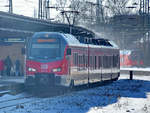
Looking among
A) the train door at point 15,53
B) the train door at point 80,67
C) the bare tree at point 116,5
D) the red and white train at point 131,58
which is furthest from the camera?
the bare tree at point 116,5

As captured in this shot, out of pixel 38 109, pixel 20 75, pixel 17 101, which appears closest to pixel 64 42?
pixel 17 101

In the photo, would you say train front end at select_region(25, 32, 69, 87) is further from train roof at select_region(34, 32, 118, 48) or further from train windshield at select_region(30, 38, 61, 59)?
train roof at select_region(34, 32, 118, 48)

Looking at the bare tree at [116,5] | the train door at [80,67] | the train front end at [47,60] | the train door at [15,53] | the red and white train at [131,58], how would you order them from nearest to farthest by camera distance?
1. the train front end at [47,60]
2. the train door at [80,67]
3. the train door at [15,53]
4. the red and white train at [131,58]
5. the bare tree at [116,5]

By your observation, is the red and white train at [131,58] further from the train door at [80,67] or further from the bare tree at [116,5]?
the train door at [80,67]

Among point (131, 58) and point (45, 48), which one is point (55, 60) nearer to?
point (45, 48)

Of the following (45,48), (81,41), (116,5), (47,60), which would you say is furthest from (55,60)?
(116,5)

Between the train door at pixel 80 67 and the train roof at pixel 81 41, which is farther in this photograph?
the train door at pixel 80 67

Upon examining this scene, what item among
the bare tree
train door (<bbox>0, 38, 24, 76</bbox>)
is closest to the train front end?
train door (<bbox>0, 38, 24, 76</bbox>)

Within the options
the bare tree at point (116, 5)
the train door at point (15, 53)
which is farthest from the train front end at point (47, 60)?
the bare tree at point (116, 5)

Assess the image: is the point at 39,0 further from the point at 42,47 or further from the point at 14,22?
the point at 42,47

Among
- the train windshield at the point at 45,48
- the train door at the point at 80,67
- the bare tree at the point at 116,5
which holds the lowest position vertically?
the train door at the point at 80,67

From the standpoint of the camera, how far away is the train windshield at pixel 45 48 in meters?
20.9

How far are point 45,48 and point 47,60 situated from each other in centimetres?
72

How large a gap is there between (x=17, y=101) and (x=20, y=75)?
1751 cm
